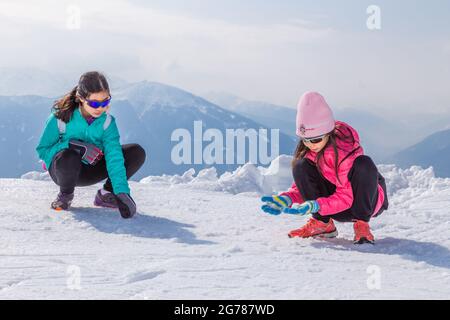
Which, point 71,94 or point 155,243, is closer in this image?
point 155,243

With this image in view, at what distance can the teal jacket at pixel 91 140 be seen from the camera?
160 inches

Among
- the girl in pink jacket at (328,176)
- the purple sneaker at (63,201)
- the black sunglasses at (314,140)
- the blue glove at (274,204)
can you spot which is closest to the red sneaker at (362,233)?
the girl in pink jacket at (328,176)

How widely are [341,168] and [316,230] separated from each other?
48 cm

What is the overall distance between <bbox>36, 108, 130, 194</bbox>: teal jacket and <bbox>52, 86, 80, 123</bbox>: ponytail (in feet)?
0.10

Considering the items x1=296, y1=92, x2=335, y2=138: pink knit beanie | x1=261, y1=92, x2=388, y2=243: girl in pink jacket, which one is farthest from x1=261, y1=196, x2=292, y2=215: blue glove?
x1=296, y1=92, x2=335, y2=138: pink knit beanie

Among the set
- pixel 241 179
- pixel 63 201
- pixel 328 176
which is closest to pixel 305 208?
pixel 328 176

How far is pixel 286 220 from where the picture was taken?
4.27 metres

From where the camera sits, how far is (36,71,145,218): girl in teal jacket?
A: 13.1 ft

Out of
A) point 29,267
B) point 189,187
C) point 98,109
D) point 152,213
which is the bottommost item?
point 189,187
